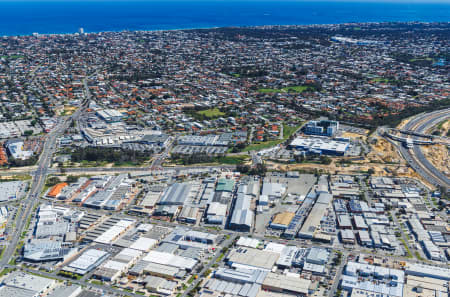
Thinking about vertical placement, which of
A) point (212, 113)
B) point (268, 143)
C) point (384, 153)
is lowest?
point (384, 153)

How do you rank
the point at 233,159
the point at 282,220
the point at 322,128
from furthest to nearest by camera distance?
the point at 322,128
the point at 233,159
the point at 282,220

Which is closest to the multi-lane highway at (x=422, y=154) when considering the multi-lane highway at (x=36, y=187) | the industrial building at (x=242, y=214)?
the industrial building at (x=242, y=214)

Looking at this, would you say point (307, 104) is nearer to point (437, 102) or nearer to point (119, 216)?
point (437, 102)

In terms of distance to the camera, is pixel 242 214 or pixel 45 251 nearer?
pixel 45 251

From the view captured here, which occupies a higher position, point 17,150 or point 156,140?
point 156,140

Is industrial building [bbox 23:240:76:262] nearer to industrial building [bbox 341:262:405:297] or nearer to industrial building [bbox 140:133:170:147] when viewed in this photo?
industrial building [bbox 341:262:405:297]

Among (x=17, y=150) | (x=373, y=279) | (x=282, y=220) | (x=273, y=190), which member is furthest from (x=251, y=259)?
(x=17, y=150)

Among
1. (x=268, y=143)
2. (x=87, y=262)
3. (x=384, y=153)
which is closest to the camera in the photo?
(x=87, y=262)

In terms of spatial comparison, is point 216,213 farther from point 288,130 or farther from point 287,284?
Result: point 288,130
